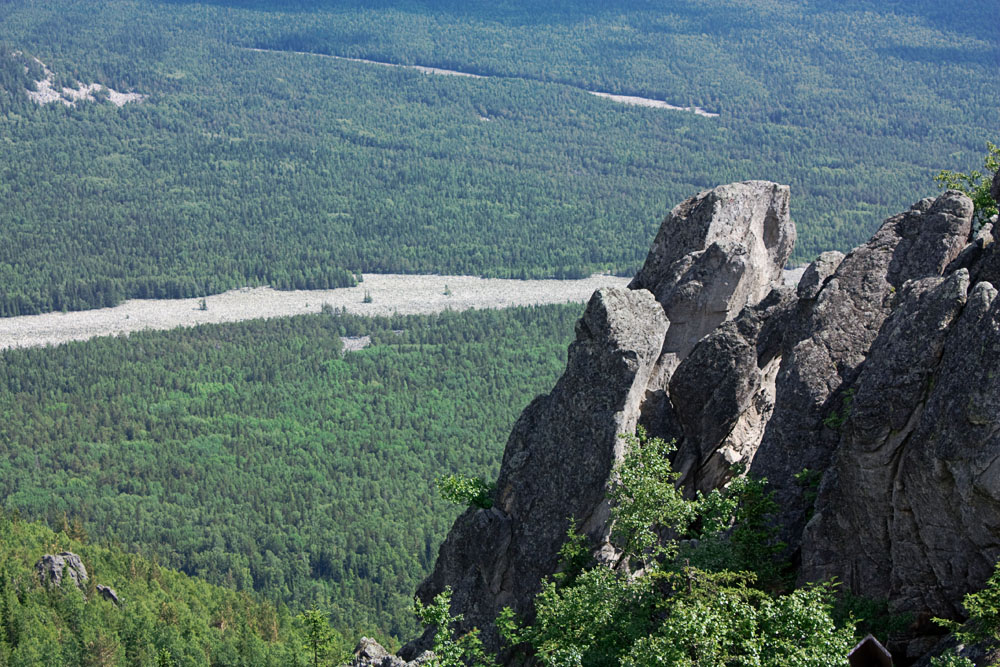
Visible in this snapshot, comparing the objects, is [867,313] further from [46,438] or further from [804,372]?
[46,438]

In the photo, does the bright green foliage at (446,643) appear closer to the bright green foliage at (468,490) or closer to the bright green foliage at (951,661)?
the bright green foliage at (468,490)

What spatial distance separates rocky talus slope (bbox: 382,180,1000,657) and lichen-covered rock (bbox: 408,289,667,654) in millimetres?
70

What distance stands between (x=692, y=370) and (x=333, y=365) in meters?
144

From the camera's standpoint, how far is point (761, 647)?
34.1m

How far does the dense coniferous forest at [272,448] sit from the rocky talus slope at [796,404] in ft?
215

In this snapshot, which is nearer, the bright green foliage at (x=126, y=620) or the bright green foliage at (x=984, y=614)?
the bright green foliage at (x=984, y=614)

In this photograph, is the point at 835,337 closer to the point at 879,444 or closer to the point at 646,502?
the point at 879,444

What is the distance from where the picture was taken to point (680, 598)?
1515 inches

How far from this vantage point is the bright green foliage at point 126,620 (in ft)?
284

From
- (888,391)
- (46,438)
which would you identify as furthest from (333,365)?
(888,391)

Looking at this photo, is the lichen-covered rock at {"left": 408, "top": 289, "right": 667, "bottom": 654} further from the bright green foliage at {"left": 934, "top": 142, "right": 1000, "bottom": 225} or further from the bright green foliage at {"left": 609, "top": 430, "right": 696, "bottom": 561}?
the bright green foliage at {"left": 934, "top": 142, "right": 1000, "bottom": 225}

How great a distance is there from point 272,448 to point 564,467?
115 metres

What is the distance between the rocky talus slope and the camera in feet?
123

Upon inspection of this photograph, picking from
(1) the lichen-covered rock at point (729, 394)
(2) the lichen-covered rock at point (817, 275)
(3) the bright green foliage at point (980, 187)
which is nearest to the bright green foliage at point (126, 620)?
(1) the lichen-covered rock at point (729, 394)
